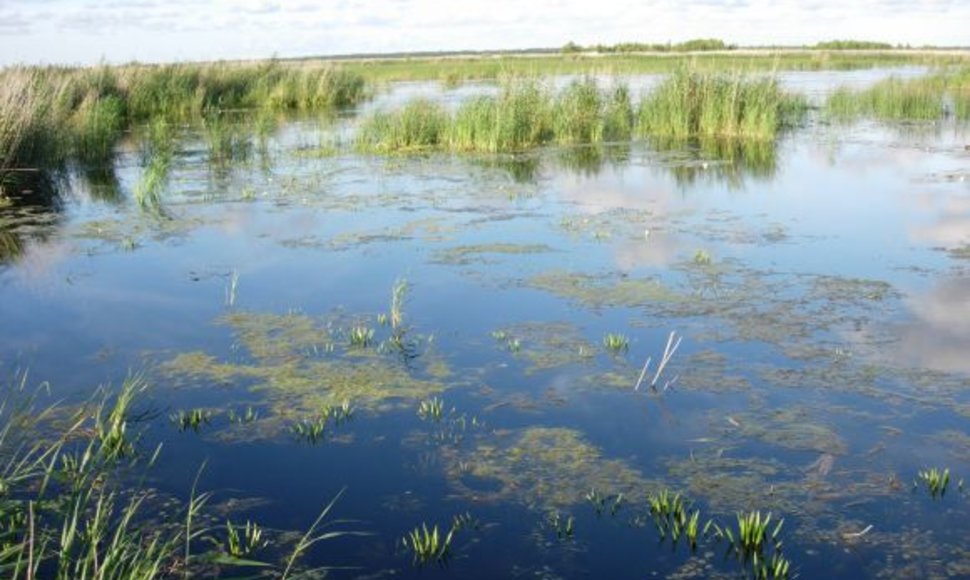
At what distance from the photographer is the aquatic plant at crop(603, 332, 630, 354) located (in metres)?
5.76

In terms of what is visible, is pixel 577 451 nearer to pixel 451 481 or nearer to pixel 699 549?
pixel 451 481

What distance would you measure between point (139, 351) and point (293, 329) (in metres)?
0.95

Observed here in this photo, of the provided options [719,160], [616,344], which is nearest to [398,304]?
[616,344]

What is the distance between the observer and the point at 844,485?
4.02 metres

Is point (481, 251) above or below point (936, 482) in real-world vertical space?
above

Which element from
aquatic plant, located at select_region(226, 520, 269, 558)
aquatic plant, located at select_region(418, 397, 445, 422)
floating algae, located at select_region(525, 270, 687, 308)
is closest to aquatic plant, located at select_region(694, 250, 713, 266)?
floating algae, located at select_region(525, 270, 687, 308)

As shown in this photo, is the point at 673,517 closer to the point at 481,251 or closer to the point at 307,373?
the point at 307,373

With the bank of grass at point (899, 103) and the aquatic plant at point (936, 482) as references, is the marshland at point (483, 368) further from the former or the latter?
the bank of grass at point (899, 103)

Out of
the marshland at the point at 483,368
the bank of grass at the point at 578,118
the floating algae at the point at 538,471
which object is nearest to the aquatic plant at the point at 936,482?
the marshland at the point at 483,368

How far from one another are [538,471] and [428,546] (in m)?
0.83

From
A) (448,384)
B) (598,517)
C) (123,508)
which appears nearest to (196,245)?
(448,384)

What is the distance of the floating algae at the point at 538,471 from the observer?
4.02 m

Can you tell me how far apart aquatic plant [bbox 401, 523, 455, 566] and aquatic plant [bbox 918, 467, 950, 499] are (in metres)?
1.94

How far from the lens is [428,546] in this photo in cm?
354
